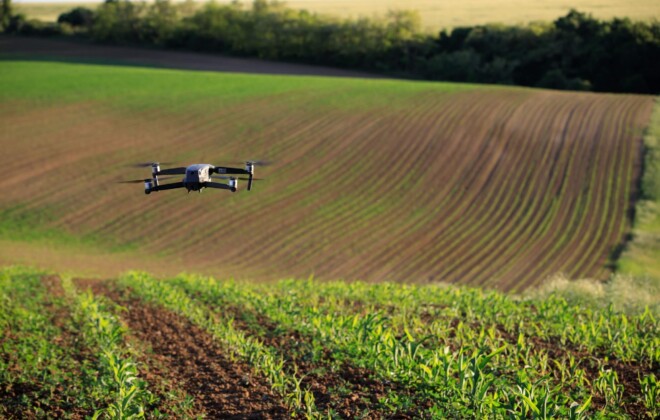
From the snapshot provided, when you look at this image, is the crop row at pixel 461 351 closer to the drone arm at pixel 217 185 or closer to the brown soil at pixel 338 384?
the brown soil at pixel 338 384

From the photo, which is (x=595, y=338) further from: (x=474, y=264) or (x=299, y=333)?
(x=474, y=264)

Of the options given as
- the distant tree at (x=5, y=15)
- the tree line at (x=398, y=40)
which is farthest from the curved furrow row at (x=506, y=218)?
the distant tree at (x=5, y=15)

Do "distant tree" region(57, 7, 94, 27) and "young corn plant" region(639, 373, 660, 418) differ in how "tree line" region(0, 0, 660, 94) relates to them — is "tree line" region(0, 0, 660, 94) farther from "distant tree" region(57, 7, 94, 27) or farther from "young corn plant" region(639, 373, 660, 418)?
"young corn plant" region(639, 373, 660, 418)

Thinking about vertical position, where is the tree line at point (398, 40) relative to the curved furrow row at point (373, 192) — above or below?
above

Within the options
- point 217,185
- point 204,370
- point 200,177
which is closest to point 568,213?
point 204,370

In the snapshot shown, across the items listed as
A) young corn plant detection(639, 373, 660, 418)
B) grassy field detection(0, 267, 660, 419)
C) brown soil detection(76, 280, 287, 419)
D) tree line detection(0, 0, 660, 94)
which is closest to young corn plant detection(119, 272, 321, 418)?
grassy field detection(0, 267, 660, 419)
